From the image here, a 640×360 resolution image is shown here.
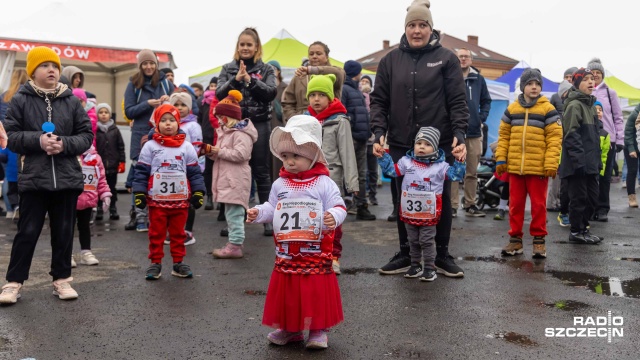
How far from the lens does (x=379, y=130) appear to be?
6.67 metres

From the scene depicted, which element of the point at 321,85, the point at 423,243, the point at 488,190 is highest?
the point at 321,85

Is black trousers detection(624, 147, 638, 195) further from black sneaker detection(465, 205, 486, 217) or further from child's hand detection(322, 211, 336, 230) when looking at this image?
child's hand detection(322, 211, 336, 230)

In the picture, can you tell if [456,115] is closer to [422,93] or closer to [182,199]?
[422,93]

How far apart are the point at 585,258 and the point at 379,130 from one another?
2667 millimetres

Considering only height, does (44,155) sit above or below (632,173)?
above

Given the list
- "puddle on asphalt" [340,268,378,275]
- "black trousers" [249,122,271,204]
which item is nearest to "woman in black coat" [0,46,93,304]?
"puddle on asphalt" [340,268,378,275]

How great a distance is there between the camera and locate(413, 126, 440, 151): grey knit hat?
6320 millimetres

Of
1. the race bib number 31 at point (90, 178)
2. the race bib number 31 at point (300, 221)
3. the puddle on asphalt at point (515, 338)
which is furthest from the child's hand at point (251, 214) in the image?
the race bib number 31 at point (90, 178)

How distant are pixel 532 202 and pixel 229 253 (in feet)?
10.5

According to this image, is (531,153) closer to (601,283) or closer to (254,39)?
(601,283)

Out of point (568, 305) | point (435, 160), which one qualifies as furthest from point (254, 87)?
point (568, 305)

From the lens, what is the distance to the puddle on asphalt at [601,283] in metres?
5.79

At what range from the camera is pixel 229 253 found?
24.3 feet

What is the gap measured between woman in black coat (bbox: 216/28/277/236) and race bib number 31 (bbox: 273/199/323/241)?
3.50 m
